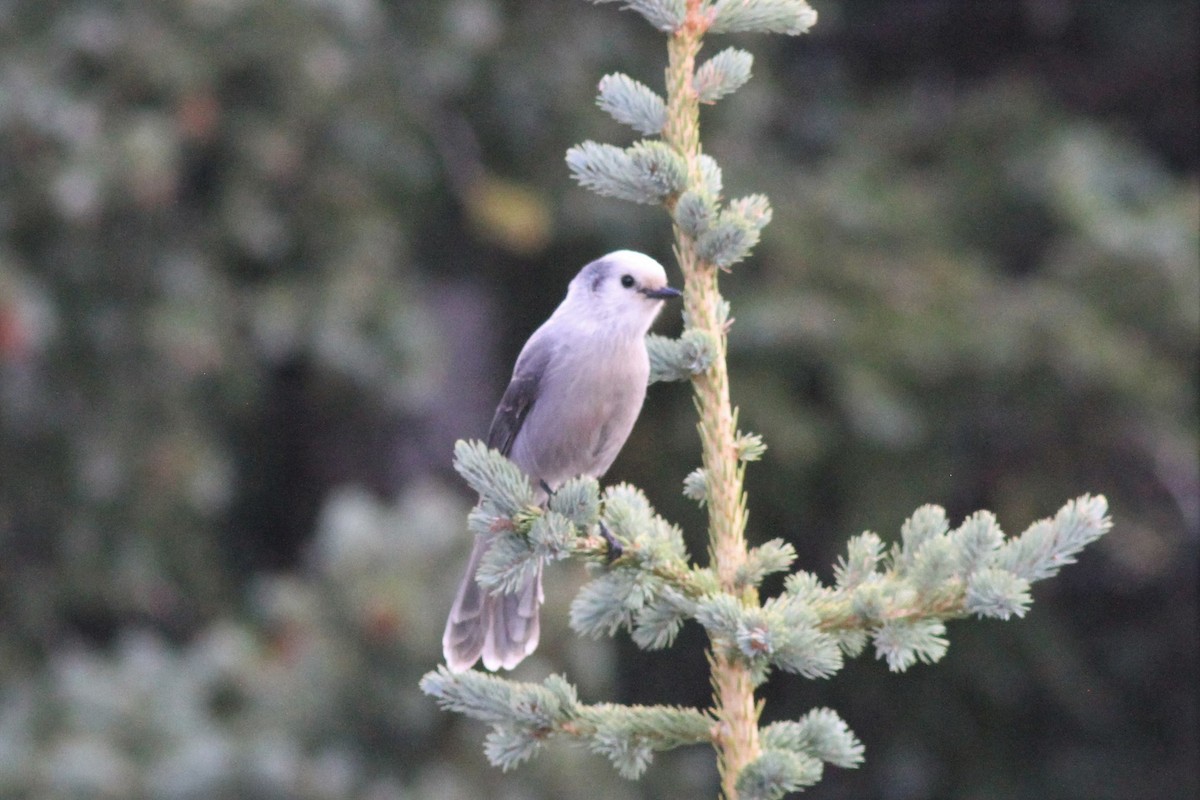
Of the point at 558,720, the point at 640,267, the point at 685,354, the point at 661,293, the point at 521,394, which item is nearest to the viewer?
the point at 558,720

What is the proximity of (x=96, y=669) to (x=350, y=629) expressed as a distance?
3.75 ft

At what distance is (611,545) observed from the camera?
91.9 inches

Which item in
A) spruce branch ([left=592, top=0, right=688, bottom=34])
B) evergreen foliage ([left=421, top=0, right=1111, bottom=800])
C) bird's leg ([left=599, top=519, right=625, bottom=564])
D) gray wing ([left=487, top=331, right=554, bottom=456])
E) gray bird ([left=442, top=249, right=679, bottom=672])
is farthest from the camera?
gray wing ([left=487, top=331, right=554, bottom=456])

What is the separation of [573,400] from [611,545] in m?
0.96

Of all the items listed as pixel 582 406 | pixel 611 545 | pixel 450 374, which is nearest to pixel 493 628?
pixel 582 406

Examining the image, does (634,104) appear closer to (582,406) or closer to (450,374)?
(582,406)

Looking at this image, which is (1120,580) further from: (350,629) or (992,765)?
(350,629)

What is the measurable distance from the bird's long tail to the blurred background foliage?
2088 millimetres

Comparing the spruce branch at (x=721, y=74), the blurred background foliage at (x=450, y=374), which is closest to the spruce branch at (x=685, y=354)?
the spruce branch at (x=721, y=74)

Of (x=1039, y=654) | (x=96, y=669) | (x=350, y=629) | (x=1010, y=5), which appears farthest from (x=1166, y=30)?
(x=96, y=669)

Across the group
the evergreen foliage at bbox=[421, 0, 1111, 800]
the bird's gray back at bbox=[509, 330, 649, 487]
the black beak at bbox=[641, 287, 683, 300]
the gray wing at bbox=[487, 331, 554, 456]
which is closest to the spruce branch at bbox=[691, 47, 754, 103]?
the evergreen foliage at bbox=[421, 0, 1111, 800]

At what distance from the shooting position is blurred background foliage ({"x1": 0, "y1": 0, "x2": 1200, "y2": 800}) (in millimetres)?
5664

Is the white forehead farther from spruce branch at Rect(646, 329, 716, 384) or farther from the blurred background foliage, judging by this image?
the blurred background foliage

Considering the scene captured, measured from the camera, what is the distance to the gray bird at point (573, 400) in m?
3.18
